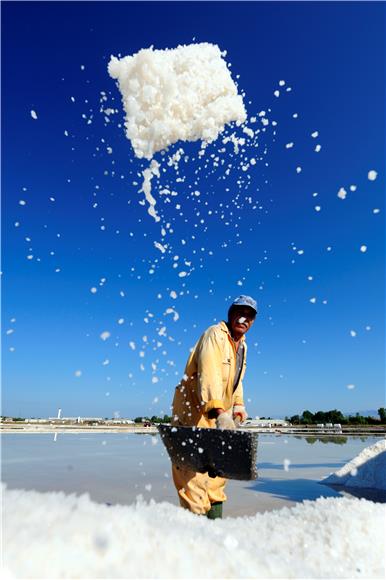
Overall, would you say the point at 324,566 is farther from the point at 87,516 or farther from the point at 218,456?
the point at 87,516

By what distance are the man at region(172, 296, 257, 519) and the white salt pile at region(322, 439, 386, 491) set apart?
17.7 feet

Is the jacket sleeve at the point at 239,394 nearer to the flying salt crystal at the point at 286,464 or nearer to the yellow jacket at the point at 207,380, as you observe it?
the yellow jacket at the point at 207,380

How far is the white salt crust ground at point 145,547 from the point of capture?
1069 mm

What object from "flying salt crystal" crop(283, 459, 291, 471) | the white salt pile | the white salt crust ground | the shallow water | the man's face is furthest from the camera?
"flying salt crystal" crop(283, 459, 291, 471)

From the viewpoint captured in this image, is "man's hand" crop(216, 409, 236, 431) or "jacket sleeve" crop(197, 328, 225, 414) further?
"jacket sleeve" crop(197, 328, 225, 414)

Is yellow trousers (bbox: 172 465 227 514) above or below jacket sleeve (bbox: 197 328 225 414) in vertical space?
below

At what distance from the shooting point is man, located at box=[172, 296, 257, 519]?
239cm

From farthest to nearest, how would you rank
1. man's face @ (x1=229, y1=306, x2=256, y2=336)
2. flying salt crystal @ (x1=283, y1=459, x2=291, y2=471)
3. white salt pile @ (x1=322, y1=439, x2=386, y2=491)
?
1. flying salt crystal @ (x1=283, y1=459, x2=291, y2=471)
2. white salt pile @ (x1=322, y1=439, x2=386, y2=491)
3. man's face @ (x1=229, y1=306, x2=256, y2=336)

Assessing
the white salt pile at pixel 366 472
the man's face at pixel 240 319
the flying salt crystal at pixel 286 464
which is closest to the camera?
the man's face at pixel 240 319

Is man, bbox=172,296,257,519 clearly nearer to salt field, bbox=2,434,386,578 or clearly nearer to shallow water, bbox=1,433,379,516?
salt field, bbox=2,434,386,578

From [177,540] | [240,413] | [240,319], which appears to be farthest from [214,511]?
[177,540]

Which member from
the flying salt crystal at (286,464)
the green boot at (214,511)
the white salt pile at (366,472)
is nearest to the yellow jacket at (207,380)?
the green boot at (214,511)

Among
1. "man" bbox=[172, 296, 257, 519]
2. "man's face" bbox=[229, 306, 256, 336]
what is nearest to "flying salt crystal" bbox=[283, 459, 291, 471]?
"man" bbox=[172, 296, 257, 519]

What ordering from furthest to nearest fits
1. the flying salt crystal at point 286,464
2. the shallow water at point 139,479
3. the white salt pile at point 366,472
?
the flying salt crystal at point 286,464 < the white salt pile at point 366,472 < the shallow water at point 139,479
